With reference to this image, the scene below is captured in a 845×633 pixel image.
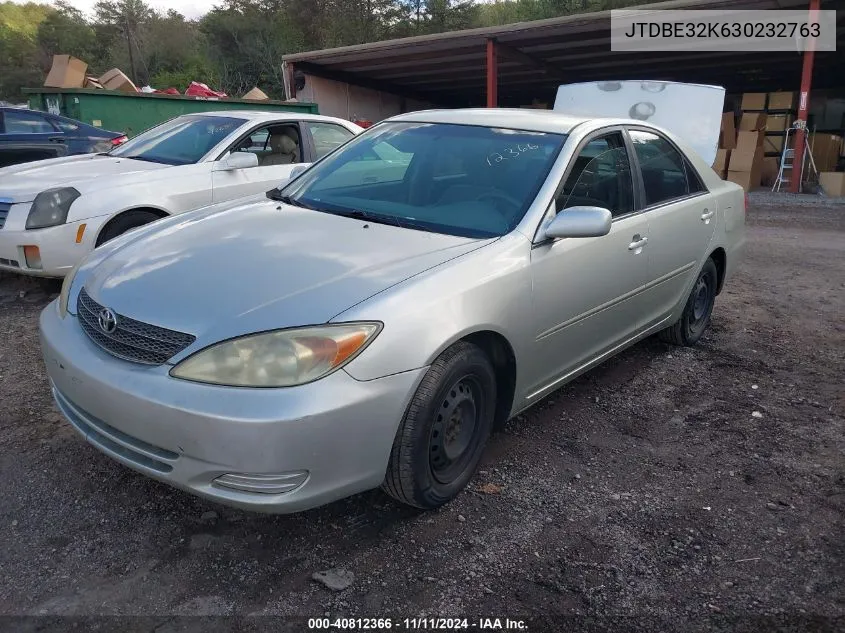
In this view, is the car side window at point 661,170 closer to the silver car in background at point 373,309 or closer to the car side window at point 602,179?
the silver car in background at point 373,309

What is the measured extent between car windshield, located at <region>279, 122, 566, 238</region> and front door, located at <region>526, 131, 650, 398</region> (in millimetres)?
221

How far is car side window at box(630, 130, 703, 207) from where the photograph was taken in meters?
3.91

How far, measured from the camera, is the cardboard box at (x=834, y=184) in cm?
1376

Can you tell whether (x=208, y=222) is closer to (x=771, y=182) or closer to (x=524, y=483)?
(x=524, y=483)

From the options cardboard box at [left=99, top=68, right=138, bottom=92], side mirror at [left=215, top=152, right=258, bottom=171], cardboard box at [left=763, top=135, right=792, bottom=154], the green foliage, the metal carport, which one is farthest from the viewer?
the green foliage

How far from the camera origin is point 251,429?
2064mm

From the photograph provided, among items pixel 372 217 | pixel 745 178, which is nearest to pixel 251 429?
pixel 372 217

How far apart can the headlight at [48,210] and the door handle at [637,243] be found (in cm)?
398

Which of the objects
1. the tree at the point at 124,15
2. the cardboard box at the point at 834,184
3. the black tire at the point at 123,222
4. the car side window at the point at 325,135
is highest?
the tree at the point at 124,15

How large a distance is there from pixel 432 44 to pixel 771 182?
8959 mm

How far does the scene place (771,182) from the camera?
16328 millimetres

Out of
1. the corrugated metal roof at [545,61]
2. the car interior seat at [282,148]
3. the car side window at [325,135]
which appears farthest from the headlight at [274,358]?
the corrugated metal roof at [545,61]

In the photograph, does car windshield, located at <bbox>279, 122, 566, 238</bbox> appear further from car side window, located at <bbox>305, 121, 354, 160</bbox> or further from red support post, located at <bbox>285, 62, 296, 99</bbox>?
red support post, located at <bbox>285, 62, 296, 99</bbox>

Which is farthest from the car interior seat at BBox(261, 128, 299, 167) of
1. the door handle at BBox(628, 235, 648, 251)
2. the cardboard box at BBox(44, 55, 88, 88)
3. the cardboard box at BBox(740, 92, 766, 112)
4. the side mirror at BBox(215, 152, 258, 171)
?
the cardboard box at BBox(740, 92, 766, 112)
